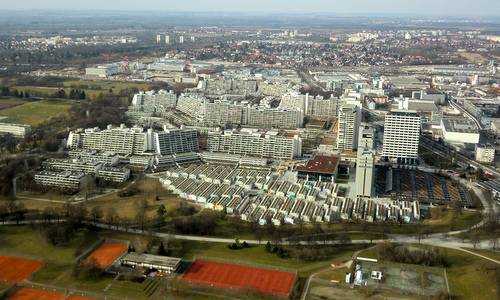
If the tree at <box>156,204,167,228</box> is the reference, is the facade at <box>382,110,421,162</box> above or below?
above

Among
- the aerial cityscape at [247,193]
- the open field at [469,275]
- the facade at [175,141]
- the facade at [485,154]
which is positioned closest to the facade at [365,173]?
the aerial cityscape at [247,193]

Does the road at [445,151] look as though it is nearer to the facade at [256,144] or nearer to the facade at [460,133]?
the facade at [460,133]

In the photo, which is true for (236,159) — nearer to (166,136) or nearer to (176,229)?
(166,136)

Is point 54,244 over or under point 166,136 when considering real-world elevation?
under


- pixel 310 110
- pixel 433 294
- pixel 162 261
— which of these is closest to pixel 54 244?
pixel 162 261

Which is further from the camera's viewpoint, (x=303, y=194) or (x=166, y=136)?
(x=166, y=136)

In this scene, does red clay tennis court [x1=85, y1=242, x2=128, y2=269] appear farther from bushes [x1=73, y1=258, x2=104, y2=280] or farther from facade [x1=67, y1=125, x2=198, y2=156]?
facade [x1=67, y1=125, x2=198, y2=156]

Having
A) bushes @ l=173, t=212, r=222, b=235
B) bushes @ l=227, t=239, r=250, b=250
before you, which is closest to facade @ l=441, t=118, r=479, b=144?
bushes @ l=173, t=212, r=222, b=235
